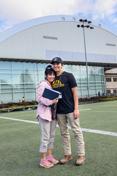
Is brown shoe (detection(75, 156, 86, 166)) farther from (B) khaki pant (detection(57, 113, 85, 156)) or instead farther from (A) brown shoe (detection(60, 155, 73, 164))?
(A) brown shoe (detection(60, 155, 73, 164))

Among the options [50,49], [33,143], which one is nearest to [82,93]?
[50,49]

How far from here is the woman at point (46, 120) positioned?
5746 millimetres

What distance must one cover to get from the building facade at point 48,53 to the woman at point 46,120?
132ft

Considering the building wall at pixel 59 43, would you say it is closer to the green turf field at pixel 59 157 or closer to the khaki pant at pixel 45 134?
the green turf field at pixel 59 157

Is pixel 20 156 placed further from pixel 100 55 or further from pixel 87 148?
pixel 100 55

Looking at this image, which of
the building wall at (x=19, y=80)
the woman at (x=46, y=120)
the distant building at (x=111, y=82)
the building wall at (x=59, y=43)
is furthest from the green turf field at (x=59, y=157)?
the distant building at (x=111, y=82)

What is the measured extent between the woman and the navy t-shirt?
117 millimetres

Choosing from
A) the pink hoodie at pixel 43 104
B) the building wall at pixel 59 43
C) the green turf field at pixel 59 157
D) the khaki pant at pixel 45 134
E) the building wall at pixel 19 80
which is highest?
the building wall at pixel 59 43

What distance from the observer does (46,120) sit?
5.76m

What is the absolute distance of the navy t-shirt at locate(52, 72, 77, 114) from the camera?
230 inches

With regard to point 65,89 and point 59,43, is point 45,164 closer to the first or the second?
point 65,89

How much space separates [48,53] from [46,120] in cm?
4735

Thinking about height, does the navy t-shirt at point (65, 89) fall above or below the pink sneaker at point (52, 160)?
above

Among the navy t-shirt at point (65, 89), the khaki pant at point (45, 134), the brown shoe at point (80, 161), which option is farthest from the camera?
the navy t-shirt at point (65, 89)
